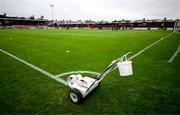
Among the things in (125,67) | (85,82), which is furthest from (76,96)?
(125,67)

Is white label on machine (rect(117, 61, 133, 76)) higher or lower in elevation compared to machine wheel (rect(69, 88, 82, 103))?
higher

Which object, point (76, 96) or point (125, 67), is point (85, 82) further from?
point (125, 67)

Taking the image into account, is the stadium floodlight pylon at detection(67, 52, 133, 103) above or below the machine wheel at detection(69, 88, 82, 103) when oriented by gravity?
above

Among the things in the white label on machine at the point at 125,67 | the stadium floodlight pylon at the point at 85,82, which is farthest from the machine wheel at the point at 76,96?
the white label on machine at the point at 125,67

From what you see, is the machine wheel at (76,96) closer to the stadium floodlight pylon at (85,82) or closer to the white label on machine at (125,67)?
the stadium floodlight pylon at (85,82)

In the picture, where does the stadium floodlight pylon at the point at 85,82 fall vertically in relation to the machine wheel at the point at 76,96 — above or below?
above

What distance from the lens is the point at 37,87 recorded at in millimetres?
4004

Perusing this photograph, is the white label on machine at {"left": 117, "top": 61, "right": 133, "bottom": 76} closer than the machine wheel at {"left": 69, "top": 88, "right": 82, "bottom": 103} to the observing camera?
Yes

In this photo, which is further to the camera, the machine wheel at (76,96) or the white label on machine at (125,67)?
the machine wheel at (76,96)

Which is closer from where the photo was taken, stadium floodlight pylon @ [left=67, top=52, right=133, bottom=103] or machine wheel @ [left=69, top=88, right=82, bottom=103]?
stadium floodlight pylon @ [left=67, top=52, right=133, bottom=103]

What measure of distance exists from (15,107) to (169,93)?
3830 mm

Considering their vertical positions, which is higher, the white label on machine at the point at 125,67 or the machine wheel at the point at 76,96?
the white label on machine at the point at 125,67

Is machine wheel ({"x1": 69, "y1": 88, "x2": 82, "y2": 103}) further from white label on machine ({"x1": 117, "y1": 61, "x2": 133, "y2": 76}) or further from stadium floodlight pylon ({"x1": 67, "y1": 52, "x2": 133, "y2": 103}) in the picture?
white label on machine ({"x1": 117, "y1": 61, "x2": 133, "y2": 76})

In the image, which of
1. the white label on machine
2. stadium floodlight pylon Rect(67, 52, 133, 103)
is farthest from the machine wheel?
the white label on machine
